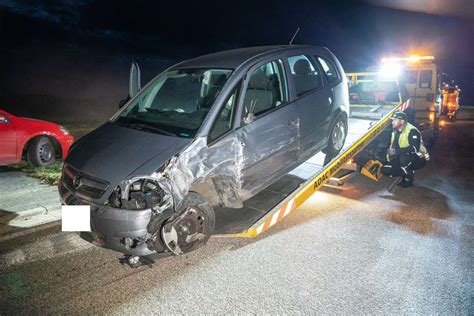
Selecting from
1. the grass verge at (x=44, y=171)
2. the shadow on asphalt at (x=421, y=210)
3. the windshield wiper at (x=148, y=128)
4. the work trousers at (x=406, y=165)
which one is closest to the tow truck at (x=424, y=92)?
the work trousers at (x=406, y=165)

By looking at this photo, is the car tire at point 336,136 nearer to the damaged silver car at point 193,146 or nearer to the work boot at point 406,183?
the damaged silver car at point 193,146

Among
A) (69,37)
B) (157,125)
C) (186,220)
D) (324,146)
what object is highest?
(69,37)

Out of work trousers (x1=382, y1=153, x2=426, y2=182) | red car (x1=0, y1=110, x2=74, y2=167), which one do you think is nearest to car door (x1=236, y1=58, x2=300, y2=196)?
work trousers (x1=382, y1=153, x2=426, y2=182)

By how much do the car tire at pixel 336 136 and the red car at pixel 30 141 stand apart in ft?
17.4

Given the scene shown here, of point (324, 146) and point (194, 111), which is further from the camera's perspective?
point (324, 146)

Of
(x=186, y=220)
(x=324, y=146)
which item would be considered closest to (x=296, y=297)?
(x=186, y=220)

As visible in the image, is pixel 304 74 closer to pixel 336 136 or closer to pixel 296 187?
pixel 336 136

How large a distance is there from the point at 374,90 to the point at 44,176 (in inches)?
303

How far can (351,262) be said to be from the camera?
3.66 m

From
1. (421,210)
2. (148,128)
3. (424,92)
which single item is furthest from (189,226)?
(424,92)

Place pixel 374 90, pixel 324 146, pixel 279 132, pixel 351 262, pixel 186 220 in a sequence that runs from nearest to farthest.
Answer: pixel 186 220
pixel 351 262
pixel 279 132
pixel 324 146
pixel 374 90

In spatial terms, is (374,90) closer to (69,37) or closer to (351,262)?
(351,262)

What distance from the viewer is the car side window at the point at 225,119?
3574mm

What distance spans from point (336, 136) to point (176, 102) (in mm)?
2637
